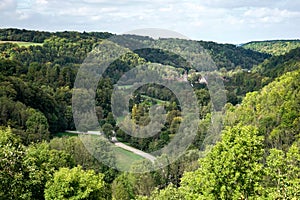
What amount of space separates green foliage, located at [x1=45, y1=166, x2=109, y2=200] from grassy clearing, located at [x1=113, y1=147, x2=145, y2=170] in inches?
1135

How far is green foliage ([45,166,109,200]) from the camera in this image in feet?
80.7

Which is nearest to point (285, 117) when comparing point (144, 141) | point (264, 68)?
point (144, 141)

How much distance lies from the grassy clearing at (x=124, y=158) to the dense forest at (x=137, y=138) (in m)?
1.22

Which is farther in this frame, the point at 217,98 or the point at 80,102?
the point at 217,98

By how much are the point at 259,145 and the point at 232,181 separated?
2.32 meters

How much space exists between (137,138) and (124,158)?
10.9 meters

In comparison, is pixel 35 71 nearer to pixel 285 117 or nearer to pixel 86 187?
pixel 285 117

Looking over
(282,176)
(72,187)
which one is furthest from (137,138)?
(282,176)

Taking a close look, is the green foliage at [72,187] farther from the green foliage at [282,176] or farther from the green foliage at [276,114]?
the green foliage at [276,114]

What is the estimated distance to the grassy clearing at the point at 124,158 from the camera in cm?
5783

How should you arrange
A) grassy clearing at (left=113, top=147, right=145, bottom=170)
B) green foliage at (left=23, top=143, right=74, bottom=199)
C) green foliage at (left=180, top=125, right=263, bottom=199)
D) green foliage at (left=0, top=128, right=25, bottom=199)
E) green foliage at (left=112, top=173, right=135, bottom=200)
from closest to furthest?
green foliage at (left=180, top=125, right=263, bottom=199) < green foliage at (left=0, top=128, right=25, bottom=199) < green foliage at (left=23, top=143, right=74, bottom=199) < green foliage at (left=112, top=173, right=135, bottom=200) < grassy clearing at (left=113, top=147, right=145, bottom=170)

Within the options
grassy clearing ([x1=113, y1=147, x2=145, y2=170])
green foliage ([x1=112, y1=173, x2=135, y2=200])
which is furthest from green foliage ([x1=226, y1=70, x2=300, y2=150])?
green foliage ([x1=112, y1=173, x2=135, y2=200])

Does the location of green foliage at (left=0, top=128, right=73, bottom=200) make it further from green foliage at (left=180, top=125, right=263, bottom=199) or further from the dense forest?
green foliage at (left=180, top=125, right=263, bottom=199)

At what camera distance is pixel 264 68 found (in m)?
180
